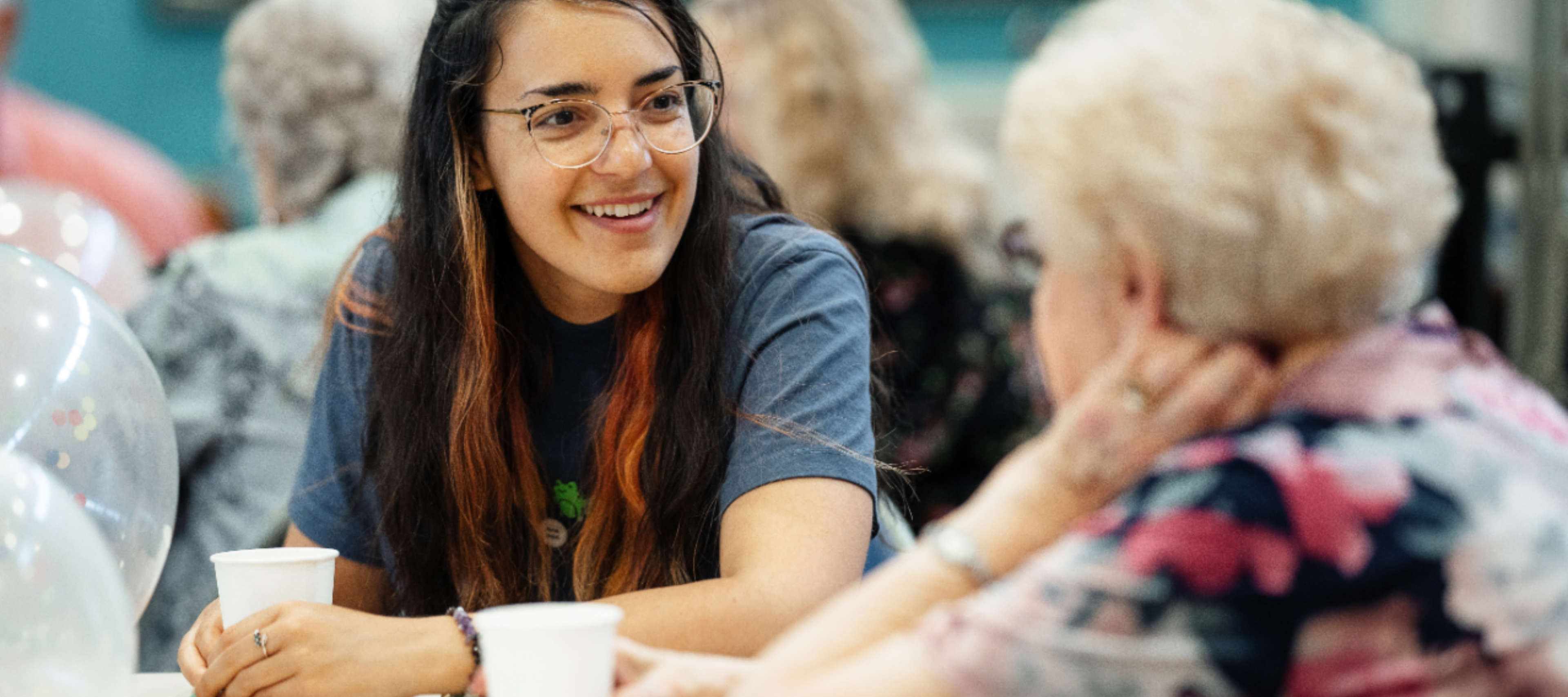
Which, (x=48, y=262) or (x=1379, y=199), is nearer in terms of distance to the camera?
(x=1379, y=199)

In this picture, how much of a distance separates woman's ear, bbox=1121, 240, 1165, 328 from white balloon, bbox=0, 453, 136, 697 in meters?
0.64

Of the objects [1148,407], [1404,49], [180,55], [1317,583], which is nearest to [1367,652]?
[1317,583]

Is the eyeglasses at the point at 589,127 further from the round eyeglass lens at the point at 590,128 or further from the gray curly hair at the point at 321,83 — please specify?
the gray curly hair at the point at 321,83

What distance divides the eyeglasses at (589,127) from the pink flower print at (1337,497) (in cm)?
78

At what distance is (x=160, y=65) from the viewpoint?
17.5ft

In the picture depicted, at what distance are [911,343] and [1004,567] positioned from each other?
5.99 ft

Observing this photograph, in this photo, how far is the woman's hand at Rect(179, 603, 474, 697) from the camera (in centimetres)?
104

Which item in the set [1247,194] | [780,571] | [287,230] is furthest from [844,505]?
[287,230]

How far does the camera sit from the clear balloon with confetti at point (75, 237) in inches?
77.0

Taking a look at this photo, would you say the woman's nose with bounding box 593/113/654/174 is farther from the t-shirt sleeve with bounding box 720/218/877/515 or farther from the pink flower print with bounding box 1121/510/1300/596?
the pink flower print with bounding box 1121/510/1300/596

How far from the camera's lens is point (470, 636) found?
1.07 m

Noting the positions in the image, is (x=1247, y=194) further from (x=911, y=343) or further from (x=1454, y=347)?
(x=911, y=343)

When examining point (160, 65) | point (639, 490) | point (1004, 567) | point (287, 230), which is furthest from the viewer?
point (160, 65)

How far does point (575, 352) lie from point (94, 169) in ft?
9.69
